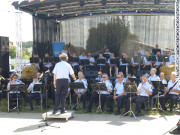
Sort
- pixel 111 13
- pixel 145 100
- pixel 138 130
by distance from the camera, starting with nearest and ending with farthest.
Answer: pixel 138 130
pixel 145 100
pixel 111 13

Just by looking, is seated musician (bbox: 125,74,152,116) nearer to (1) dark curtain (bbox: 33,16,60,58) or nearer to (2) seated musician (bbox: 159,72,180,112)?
(2) seated musician (bbox: 159,72,180,112)

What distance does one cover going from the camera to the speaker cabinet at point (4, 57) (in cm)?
1238

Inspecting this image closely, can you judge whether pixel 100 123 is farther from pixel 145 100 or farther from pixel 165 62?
pixel 165 62

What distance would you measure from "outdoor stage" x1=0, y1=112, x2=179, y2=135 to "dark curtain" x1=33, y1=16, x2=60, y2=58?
7.41 m

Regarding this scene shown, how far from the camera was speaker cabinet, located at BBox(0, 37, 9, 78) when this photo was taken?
40.6ft

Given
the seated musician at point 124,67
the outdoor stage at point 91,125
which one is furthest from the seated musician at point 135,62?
the outdoor stage at point 91,125

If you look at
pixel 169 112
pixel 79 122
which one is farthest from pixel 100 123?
pixel 169 112

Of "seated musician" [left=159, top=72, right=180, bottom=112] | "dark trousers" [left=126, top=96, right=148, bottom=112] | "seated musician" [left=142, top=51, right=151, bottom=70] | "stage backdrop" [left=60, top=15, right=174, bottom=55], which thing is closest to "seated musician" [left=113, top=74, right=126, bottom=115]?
"dark trousers" [left=126, top=96, right=148, bottom=112]

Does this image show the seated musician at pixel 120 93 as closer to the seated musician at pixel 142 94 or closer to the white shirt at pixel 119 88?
the white shirt at pixel 119 88

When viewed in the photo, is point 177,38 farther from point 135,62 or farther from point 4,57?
point 4,57

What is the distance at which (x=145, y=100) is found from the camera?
7.86 meters

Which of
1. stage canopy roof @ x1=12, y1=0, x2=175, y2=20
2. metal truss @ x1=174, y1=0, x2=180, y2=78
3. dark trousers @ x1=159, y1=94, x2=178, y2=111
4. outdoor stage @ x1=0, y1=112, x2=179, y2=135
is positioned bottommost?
outdoor stage @ x1=0, y1=112, x2=179, y2=135

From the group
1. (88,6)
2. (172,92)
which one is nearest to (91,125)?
(172,92)

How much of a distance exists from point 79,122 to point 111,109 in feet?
6.14
